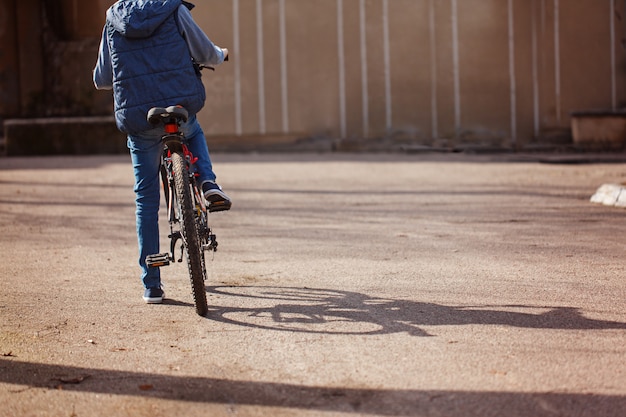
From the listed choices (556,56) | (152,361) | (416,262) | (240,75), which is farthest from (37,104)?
(152,361)

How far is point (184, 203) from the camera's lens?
4.96 m

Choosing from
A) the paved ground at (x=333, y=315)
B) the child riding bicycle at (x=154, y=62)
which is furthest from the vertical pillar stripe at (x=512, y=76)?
the child riding bicycle at (x=154, y=62)

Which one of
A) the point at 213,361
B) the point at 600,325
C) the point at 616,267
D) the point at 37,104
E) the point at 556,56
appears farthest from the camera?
the point at 37,104

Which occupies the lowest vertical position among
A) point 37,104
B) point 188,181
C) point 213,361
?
point 213,361

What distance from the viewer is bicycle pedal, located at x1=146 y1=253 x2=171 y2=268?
520cm

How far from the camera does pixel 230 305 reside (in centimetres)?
533

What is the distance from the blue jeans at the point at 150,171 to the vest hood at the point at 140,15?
1.79 ft

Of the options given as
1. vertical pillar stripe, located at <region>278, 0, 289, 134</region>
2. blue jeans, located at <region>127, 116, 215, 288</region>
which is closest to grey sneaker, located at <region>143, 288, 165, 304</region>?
blue jeans, located at <region>127, 116, 215, 288</region>

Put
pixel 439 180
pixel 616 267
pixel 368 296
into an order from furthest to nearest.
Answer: pixel 439 180 < pixel 616 267 < pixel 368 296

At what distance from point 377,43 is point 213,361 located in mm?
16509

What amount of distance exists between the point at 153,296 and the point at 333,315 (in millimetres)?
1096

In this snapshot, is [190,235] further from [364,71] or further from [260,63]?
[364,71]

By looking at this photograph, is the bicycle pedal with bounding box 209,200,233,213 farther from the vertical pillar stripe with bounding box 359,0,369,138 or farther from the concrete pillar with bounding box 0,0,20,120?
the concrete pillar with bounding box 0,0,20,120

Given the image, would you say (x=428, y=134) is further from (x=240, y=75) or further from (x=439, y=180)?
(x=439, y=180)
